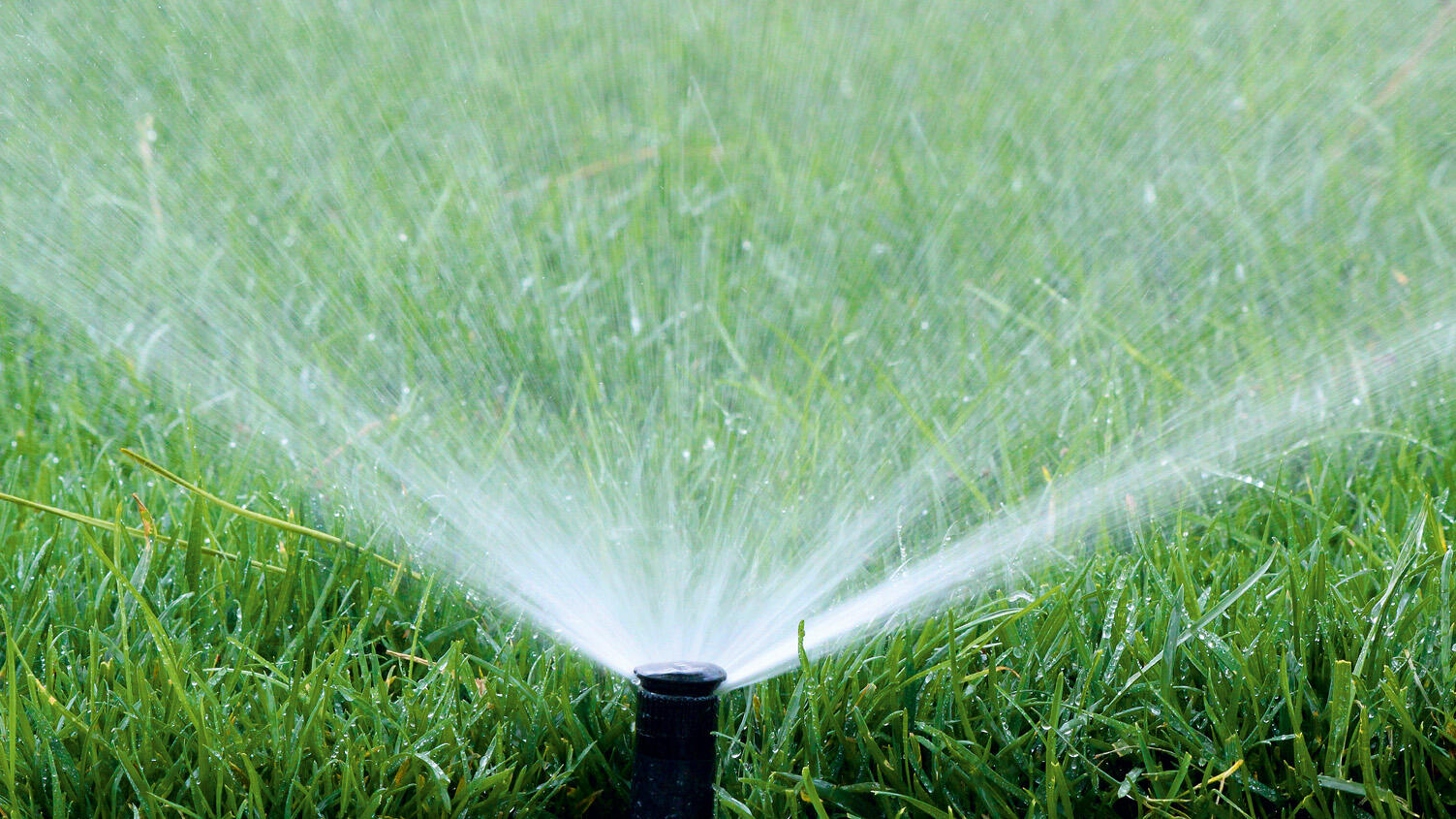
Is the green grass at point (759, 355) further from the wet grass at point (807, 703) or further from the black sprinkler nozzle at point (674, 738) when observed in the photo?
the black sprinkler nozzle at point (674, 738)

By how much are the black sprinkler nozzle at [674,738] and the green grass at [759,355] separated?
115mm

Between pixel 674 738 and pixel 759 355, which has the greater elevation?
pixel 759 355

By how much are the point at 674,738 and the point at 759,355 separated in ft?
4.70

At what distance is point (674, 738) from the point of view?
1.44 metres

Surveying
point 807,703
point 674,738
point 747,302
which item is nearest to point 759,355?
point 747,302

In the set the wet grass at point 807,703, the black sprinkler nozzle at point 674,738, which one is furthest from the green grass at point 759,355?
the black sprinkler nozzle at point 674,738

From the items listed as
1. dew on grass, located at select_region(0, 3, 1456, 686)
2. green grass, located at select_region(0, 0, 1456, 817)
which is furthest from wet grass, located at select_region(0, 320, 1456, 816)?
dew on grass, located at select_region(0, 3, 1456, 686)

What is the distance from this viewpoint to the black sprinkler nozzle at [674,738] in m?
1.44

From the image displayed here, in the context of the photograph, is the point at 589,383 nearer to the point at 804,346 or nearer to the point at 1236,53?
the point at 804,346

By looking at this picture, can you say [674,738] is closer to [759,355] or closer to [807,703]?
[807,703]

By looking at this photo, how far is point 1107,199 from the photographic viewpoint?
3396 millimetres

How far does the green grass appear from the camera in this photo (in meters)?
1.61

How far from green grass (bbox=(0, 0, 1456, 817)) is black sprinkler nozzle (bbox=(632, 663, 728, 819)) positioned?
0.38 ft

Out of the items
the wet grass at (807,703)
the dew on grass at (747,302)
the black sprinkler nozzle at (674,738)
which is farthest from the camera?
the dew on grass at (747,302)
